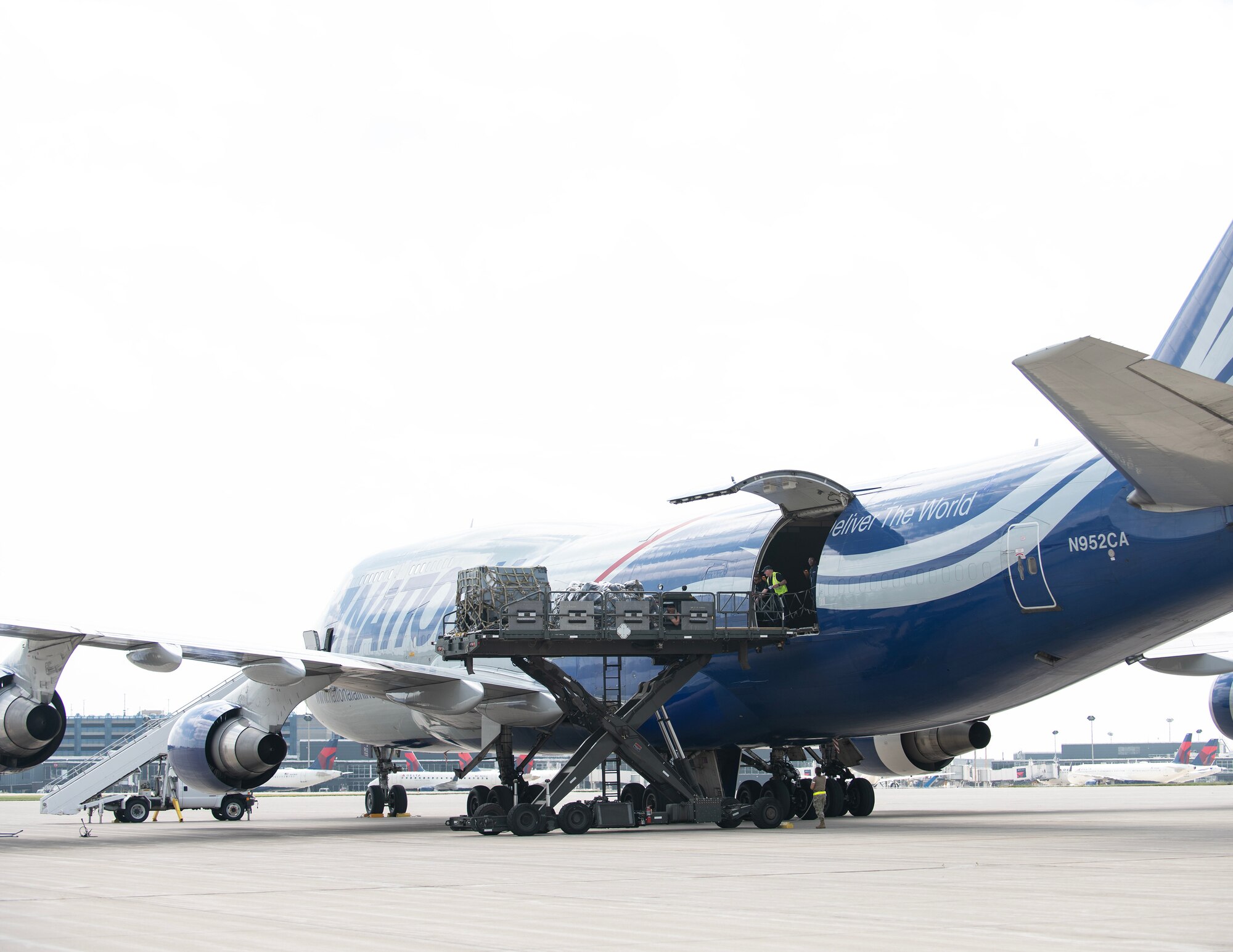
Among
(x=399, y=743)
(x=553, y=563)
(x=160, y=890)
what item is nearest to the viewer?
(x=160, y=890)

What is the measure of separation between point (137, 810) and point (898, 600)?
1918 cm

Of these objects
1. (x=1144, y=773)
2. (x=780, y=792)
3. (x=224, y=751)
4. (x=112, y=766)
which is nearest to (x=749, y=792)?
(x=780, y=792)

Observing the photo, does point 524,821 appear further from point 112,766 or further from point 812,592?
point 112,766

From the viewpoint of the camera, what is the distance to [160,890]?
32.2ft

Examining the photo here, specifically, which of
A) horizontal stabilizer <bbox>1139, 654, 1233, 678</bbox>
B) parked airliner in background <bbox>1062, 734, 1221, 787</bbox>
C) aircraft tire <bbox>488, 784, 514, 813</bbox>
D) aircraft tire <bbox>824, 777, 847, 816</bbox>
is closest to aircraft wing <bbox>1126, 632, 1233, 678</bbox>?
horizontal stabilizer <bbox>1139, 654, 1233, 678</bbox>

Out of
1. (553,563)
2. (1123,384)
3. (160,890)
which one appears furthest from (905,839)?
(553,563)

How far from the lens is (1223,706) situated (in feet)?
85.5

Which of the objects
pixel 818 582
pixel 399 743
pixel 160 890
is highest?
pixel 818 582

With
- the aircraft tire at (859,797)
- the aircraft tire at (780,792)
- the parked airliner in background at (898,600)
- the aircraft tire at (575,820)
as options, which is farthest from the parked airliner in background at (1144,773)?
the aircraft tire at (575,820)

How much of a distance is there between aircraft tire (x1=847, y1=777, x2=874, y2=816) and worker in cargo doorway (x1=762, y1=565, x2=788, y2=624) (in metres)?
4.89

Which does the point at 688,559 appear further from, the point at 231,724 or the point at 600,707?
the point at 231,724

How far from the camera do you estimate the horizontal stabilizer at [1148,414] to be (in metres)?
10.9

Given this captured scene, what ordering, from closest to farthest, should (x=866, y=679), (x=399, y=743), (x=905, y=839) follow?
(x=905, y=839) < (x=866, y=679) < (x=399, y=743)

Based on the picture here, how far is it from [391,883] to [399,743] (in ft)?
55.6
